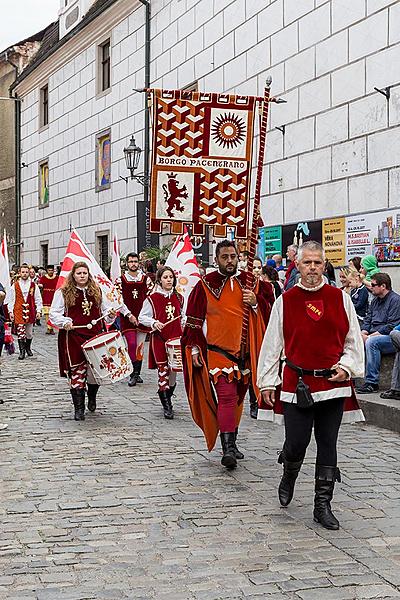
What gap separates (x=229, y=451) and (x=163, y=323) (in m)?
3.73

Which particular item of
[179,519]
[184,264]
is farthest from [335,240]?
[179,519]

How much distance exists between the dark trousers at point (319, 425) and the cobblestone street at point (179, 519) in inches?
18.3

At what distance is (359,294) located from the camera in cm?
1229

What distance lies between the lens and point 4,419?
10562 millimetres

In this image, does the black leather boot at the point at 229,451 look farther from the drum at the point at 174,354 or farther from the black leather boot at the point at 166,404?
the drum at the point at 174,354

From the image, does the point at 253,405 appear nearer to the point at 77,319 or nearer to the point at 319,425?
the point at 77,319

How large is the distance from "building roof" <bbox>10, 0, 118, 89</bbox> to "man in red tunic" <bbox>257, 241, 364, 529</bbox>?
71.4 feet

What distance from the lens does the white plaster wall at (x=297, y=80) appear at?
14.4 meters

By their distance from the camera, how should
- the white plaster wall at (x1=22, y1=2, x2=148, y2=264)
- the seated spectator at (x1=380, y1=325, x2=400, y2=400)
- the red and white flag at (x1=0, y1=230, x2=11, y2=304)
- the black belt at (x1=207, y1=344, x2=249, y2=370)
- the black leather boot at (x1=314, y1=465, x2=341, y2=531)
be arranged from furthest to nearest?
the white plaster wall at (x1=22, y1=2, x2=148, y2=264) < the red and white flag at (x1=0, y1=230, x2=11, y2=304) < the seated spectator at (x1=380, y1=325, x2=400, y2=400) < the black belt at (x1=207, y1=344, x2=249, y2=370) < the black leather boot at (x1=314, y1=465, x2=341, y2=531)

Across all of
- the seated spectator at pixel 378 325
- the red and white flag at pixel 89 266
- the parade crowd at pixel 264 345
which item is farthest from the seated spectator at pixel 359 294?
the red and white flag at pixel 89 266

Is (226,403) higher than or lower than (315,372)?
lower

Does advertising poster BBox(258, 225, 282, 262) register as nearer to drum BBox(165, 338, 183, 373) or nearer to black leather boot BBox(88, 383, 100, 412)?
drum BBox(165, 338, 183, 373)

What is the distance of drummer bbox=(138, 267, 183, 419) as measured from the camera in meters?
10.9

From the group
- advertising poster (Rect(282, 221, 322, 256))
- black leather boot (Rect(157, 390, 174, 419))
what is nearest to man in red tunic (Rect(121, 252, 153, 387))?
black leather boot (Rect(157, 390, 174, 419))
